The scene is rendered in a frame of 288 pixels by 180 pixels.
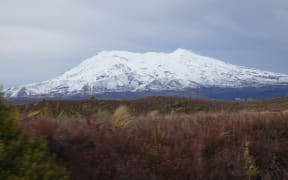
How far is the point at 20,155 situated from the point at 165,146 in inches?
153

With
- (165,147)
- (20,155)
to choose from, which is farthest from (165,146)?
(20,155)

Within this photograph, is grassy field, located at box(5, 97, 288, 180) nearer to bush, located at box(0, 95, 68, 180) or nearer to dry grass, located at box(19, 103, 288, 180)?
dry grass, located at box(19, 103, 288, 180)

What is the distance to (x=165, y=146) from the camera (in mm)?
9688

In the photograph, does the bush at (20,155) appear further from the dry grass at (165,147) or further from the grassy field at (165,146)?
the dry grass at (165,147)

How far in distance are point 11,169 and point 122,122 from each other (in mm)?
4510

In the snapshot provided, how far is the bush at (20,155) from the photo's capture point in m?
6.13

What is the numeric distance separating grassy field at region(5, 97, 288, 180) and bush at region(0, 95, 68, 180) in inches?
56.1

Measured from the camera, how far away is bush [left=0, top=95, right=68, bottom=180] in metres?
6.13

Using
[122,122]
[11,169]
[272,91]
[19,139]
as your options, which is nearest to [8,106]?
[19,139]

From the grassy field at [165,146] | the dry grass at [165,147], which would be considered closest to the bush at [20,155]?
the grassy field at [165,146]

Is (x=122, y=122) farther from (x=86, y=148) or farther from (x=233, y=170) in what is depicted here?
(x=233, y=170)

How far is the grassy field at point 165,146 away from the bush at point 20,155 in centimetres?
142

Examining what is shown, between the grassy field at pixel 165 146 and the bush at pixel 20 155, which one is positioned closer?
the bush at pixel 20 155

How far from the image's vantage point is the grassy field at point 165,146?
29.1 feet
